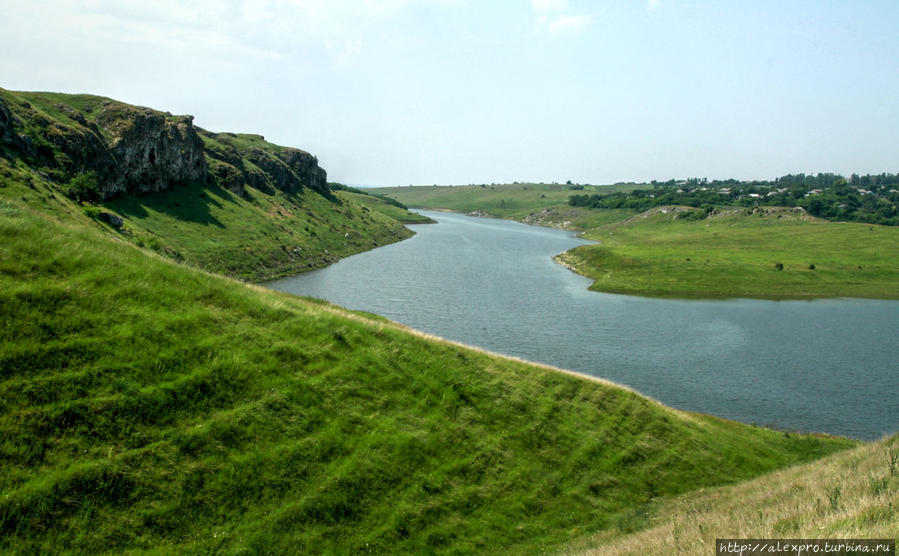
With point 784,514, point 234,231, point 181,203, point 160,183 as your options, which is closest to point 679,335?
point 784,514

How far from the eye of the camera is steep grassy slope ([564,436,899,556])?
12422mm

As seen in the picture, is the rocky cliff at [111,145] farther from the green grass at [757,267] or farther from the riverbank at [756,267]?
the green grass at [757,267]

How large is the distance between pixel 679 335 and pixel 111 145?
4558 inches

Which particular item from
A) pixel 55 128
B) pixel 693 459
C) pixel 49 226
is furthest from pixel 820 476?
pixel 55 128

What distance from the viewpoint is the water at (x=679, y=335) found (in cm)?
5375

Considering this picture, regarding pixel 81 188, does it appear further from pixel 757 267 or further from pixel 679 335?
pixel 757 267

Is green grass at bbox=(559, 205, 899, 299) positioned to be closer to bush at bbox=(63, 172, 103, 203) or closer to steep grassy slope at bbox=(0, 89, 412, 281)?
Result: steep grassy slope at bbox=(0, 89, 412, 281)

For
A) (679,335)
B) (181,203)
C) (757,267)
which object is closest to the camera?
(679,335)

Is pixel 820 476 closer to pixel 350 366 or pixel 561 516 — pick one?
pixel 561 516

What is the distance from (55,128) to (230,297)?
83.1m

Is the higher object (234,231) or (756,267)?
(234,231)

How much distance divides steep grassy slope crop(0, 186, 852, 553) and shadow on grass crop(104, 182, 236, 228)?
85217 millimetres

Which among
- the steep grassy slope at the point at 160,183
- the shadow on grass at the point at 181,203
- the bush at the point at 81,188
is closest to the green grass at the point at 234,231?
the shadow on grass at the point at 181,203

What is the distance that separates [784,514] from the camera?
15844 millimetres
